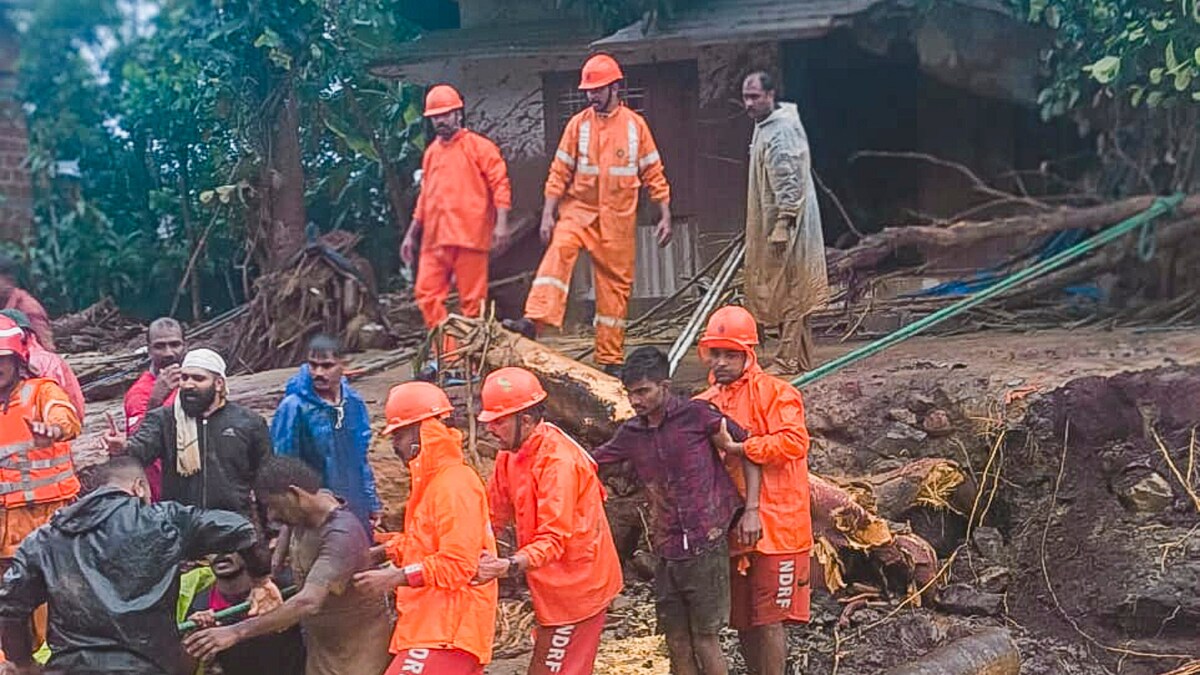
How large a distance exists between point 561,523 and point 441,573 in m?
0.46

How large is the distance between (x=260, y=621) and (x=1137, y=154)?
24.0 ft

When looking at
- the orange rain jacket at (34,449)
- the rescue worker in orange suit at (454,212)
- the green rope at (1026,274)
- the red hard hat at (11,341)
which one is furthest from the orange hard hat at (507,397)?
the green rope at (1026,274)

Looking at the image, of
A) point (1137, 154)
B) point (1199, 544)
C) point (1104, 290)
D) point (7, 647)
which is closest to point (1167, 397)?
point (1199, 544)

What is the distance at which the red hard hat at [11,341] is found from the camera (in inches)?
197

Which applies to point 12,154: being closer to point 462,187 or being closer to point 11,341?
point 11,341

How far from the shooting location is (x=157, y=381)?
529cm

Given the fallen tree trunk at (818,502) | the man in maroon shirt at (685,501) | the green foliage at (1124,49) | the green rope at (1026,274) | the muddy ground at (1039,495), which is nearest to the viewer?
the man in maroon shirt at (685,501)

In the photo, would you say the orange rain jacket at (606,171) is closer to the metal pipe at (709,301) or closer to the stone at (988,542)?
the metal pipe at (709,301)

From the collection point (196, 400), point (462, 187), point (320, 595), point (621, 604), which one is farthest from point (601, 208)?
point (320, 595)

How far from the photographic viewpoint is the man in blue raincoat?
515cm

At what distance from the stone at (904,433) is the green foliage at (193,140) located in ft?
9.91

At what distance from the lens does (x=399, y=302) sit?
23.8 feet

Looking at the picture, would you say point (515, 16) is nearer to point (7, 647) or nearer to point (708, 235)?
point (708, 235)

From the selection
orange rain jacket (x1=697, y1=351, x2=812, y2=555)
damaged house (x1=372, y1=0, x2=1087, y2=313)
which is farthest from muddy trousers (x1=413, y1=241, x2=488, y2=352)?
orange rain jacket (x1=697, y1=351, x2=812, y2=555)
